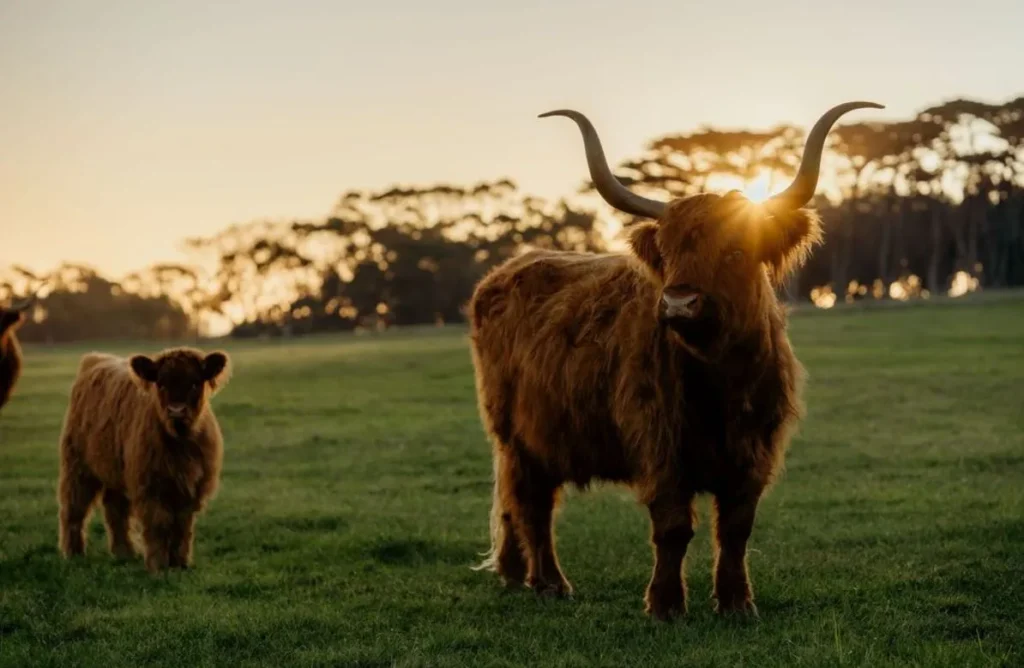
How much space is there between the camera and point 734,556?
21.8ft

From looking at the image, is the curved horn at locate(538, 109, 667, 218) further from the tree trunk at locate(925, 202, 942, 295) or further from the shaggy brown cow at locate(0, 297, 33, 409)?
the tree trunk at locate(925, 202, 942, 295)

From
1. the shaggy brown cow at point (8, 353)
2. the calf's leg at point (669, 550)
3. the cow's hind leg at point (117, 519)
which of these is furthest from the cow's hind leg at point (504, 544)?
the shaggy brown cow at point (8, 353)

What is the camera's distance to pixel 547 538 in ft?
25.4

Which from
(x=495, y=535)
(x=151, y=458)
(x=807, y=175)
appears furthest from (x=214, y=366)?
(x=807, y=175)

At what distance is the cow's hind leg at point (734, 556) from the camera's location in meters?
6.59

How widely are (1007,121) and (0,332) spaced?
53255 millimetres

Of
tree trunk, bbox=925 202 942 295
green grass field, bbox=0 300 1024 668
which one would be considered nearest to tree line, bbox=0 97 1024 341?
tree trunk, bbox=925 202 942 295

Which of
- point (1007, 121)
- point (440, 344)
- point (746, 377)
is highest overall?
point (1007, 121)

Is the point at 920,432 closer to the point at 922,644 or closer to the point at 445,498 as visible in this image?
the point at 445,498

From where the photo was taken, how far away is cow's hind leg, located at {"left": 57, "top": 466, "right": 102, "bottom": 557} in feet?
31.2

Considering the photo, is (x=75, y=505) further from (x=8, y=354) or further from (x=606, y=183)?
(x=8, y=354)

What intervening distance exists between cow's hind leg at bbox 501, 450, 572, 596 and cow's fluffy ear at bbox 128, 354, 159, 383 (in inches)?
115

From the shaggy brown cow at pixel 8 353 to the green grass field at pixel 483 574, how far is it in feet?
3.61

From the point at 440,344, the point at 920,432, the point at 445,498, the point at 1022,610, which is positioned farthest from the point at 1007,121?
the point at 1022,610
